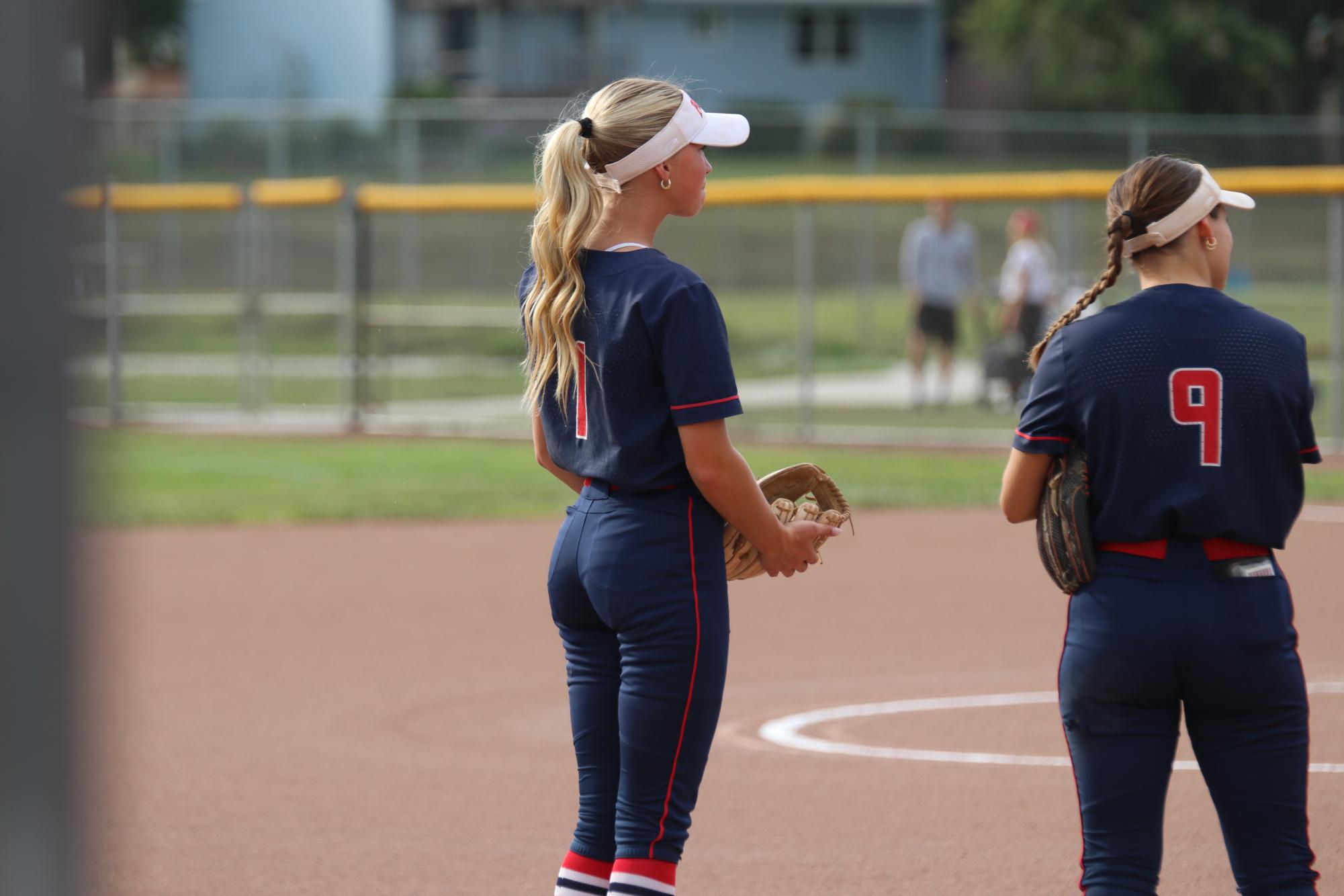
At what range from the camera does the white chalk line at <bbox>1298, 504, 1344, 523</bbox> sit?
11.3 meters

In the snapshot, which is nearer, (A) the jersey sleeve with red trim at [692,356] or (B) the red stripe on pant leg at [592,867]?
(A) the jersey sleeve with red trim at [692,356]

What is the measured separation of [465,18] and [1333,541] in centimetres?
4621

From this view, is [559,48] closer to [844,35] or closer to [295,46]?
[295,46]

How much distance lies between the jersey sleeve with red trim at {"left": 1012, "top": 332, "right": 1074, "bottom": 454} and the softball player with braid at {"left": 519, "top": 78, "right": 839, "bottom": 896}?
50 cm

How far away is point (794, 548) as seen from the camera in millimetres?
3373

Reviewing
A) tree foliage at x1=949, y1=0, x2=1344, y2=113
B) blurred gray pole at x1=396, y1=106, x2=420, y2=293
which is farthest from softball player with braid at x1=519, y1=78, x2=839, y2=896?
tree foliage at x1=949, y1=0, x2=1344, y2=113

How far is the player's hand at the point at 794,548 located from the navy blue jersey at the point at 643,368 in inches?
9.5

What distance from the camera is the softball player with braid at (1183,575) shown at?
302 centimetres

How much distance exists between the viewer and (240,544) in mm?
11070

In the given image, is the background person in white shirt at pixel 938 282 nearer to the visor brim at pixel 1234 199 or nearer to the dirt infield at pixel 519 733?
the dirt infield at pixel 519 733

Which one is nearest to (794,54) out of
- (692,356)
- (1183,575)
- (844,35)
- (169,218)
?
(844,35)

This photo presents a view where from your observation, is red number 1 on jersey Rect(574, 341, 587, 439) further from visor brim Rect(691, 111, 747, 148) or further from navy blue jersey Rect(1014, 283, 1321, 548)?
navy blue jersey Rect(1014, 283, 1321, 548)

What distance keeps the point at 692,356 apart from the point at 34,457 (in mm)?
2232

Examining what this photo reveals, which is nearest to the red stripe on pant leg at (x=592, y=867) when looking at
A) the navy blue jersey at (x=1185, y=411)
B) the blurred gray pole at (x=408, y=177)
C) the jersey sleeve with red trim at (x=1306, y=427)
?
the navy blue jersey at (x=1185, y=411)
